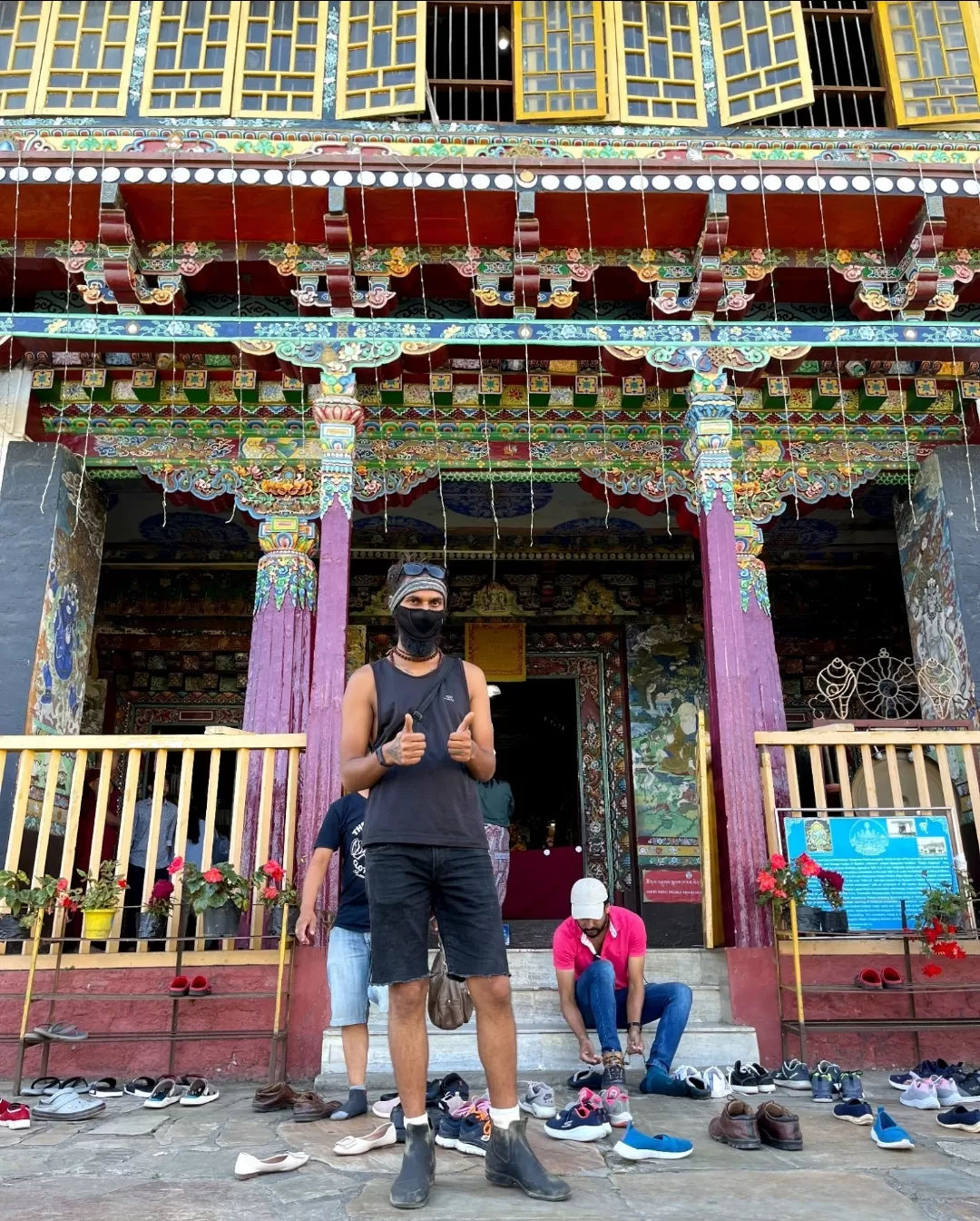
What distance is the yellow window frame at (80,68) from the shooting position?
7340 mm

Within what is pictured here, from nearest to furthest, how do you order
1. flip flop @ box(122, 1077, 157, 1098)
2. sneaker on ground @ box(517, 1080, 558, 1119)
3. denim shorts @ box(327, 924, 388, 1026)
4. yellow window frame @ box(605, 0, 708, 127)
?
sneaker on ground @ box(517, 1080, 558, 1119)
denim shorts @ box(327, 924, 388, 1026)
flip flop @ box(122, 1077, 157, 1098)
yellow window frame @ box(605, 0, 708, 127)

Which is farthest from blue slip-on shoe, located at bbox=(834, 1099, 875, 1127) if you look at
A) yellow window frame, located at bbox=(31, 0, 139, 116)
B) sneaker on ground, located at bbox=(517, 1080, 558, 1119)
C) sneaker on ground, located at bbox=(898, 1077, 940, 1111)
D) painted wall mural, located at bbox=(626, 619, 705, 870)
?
yellow window frame, located at bbox=(31, 0, 139, 116)

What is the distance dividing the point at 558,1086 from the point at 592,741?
501cm

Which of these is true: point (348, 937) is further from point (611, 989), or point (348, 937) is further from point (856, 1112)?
point (856, 1112)

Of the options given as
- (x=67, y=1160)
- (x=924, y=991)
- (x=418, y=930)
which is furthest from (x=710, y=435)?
(x=67, y=1160)

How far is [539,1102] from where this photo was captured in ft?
12.2

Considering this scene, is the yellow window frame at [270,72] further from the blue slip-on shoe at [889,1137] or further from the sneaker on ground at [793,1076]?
the blue slip-on shoe at [889,1137]

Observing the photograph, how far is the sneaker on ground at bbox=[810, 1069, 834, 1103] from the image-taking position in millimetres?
4070

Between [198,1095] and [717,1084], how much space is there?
82.6 inches

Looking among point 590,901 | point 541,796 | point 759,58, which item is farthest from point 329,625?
point 541,796

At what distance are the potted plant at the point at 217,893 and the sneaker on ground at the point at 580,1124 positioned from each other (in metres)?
2.24

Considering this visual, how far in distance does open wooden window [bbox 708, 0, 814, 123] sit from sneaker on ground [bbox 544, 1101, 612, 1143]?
21.9 ft

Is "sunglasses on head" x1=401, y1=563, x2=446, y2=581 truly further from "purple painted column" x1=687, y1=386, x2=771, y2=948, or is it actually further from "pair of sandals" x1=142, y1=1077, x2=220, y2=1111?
"purple painted column" x1=687, y1=386, x2=771, y2=948

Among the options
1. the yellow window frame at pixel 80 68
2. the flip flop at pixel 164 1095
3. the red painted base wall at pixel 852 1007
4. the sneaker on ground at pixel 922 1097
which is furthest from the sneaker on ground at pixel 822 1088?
the yellow window frame at pixel 80 68
